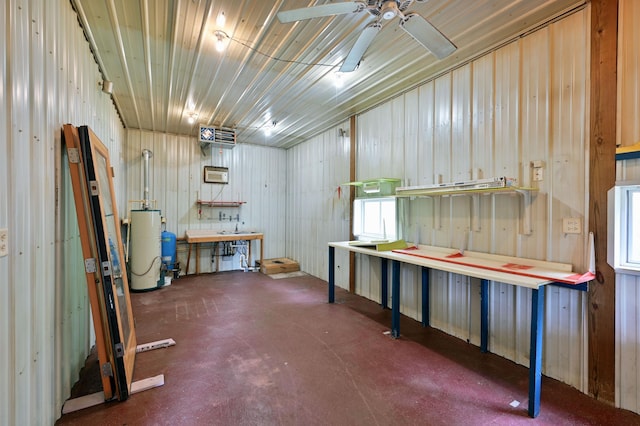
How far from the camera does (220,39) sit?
8.98ft

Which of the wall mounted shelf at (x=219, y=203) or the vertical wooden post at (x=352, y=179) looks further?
the wall mounted shelf at (x=219, y=203)

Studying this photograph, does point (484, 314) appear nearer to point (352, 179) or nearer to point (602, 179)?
point (602, 179)

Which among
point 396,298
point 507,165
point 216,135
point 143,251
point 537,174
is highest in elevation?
point 216,135

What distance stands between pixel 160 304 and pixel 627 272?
523 cm

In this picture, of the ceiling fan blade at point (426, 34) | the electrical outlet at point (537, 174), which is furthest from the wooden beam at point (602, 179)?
the ceiling fan blade at point (426, 34)

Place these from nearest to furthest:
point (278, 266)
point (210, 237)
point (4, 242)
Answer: point (4, 242) < point (210, 237) < point (278, 266)

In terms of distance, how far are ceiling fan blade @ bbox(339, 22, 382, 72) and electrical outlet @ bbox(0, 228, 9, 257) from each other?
7.92ft

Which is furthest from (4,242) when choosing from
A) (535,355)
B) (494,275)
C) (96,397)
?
(535,355)

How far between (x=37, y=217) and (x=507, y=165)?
12.1ft

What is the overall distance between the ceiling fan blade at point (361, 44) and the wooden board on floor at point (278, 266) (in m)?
4.65

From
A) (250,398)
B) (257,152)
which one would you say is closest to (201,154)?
(257,152)

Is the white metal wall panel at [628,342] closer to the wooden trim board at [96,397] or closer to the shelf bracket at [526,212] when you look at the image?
the shelf bracket at [526,212]

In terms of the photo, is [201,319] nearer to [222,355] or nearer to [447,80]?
[222,355]

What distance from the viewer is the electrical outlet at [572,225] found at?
224cm
